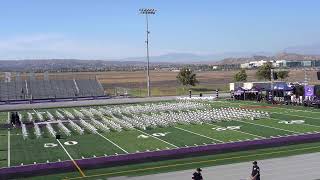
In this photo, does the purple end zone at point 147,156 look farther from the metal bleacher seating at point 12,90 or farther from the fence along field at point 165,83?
the metal bleacher seating at point 12,90

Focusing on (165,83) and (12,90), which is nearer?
(12,90)

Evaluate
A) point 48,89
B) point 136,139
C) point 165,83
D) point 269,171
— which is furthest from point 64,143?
point 165,83

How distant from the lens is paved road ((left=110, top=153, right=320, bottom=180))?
18297 millimetres

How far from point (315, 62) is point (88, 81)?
35.7 m

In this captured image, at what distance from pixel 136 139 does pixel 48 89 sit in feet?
148

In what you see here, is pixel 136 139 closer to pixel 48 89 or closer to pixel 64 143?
pixel 64 143

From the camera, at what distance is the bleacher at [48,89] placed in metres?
67.3

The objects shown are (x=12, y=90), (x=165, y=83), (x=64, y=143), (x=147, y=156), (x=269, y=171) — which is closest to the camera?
(x=269, y=171)

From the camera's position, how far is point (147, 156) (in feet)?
74.8

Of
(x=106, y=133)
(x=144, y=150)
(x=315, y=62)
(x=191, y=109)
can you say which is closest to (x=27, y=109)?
(x=191, y=109)

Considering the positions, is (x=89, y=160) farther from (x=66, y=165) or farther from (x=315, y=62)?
(x=315, y=62)

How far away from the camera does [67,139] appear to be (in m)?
29.1

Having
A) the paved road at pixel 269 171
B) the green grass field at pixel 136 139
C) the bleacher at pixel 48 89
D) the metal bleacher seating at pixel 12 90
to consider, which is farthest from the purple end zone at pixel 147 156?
the metal bleacher seating at pixel 12 90

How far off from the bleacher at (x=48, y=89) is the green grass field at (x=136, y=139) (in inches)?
1307
